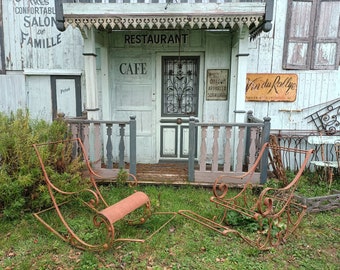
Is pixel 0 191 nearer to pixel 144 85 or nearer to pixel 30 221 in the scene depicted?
pixel 30 221

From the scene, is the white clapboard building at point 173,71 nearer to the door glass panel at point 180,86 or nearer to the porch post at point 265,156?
the door glass panel at point 180,86

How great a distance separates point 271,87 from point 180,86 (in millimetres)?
1820

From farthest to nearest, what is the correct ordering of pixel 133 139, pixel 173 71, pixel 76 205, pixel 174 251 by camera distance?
pixel 173 71, pixel 133 139, pixel 76 205, pixel 174 251

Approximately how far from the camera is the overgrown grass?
2590 millimetres

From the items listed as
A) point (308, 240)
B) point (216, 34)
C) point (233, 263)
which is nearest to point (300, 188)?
point (308, 240)

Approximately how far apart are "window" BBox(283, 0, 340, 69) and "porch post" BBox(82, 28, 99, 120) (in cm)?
363

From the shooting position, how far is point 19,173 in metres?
3.27

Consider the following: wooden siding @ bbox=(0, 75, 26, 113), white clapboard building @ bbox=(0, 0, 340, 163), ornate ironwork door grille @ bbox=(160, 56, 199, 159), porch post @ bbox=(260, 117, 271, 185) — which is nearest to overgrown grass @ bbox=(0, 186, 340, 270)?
porch post @ bbox=(260, 117, 271, 185)

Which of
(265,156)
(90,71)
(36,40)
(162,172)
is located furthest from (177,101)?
(36,40)

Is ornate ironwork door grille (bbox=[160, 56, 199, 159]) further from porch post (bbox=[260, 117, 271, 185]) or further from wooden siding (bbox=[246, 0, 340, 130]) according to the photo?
porch post (bbox=[260, 117, 271, 185])

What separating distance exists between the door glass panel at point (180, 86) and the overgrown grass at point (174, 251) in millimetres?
2616

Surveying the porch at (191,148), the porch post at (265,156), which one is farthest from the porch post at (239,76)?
the porch post at (265,156)

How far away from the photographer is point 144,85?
210 inches

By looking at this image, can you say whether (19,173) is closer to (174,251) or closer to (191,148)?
(174,251)
